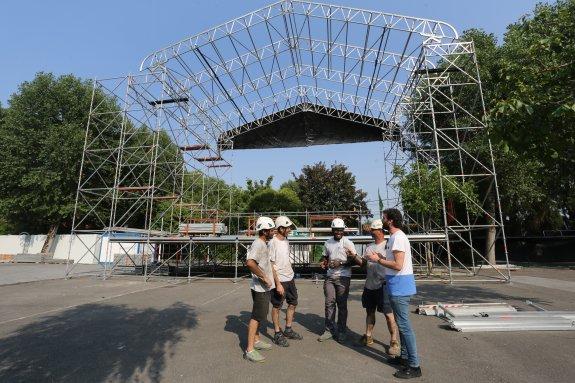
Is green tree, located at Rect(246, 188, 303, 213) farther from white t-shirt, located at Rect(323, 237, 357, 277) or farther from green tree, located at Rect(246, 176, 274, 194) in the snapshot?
white t-shirt, located at Rect(323, 237, 357, 277)

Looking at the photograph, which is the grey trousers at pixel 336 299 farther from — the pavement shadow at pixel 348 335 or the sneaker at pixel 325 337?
→ the pavement shadow at pixel 348 335

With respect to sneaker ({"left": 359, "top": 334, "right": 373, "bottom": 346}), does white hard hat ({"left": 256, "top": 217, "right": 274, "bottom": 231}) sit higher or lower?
higher

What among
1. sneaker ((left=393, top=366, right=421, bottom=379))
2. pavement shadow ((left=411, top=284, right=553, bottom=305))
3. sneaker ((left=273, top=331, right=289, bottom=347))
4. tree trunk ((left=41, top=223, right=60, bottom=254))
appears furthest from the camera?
tree trunk ((left=41, top=223, right=60, bottom=254))

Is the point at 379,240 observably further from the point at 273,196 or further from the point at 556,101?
the point at 273,196

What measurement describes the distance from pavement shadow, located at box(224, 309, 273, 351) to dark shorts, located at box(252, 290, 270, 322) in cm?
69

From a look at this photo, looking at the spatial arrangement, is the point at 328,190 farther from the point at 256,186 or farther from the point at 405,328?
the point at 405,328

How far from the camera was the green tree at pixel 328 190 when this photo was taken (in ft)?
108

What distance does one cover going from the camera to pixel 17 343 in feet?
16.9

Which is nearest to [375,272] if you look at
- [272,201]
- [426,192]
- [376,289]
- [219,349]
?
[376,289]

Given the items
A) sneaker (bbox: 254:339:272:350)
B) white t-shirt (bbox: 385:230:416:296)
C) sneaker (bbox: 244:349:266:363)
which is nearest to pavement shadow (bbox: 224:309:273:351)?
sneaker (bbox: 254:339:272:350)

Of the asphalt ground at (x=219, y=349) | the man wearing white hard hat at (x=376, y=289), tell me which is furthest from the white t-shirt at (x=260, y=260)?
the man wearing white hard hat at (x=376, y=289)

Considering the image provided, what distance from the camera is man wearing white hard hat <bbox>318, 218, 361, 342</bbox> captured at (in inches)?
200

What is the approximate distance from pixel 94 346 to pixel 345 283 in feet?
11.5

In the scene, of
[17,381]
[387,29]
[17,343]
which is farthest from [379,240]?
[387,29]
